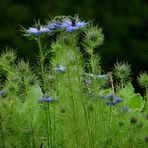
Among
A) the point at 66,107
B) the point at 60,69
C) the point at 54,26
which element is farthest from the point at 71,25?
the point at 66,107

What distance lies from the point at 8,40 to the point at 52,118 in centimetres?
559

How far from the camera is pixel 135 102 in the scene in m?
4.35

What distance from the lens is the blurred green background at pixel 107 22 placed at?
930cm

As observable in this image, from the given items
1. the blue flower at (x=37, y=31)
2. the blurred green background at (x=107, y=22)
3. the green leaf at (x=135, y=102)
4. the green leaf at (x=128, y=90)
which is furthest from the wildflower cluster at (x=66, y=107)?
the blurred green background at (x=107, y=22)

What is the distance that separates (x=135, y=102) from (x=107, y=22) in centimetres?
530

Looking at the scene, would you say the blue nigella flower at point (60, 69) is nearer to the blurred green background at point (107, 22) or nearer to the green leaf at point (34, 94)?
the green leaf at point (34, 94)

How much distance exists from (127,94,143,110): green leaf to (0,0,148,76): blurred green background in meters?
4.79

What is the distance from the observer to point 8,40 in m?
9.48

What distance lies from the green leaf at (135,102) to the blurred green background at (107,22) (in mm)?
4786

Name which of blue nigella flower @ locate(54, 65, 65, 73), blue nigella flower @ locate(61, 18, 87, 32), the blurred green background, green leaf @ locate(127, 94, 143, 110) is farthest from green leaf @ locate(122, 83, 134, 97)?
the blurred green background

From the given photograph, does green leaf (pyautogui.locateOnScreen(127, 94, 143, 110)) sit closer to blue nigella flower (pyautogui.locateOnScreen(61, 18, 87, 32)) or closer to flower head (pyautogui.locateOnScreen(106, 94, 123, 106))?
flower head (pyautogui.locateOnScreen(106, 94, 123, 106))

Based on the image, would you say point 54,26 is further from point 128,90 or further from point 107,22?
point 107,22

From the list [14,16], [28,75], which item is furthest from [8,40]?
[28,75]

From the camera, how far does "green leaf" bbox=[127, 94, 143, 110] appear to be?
171 inches
